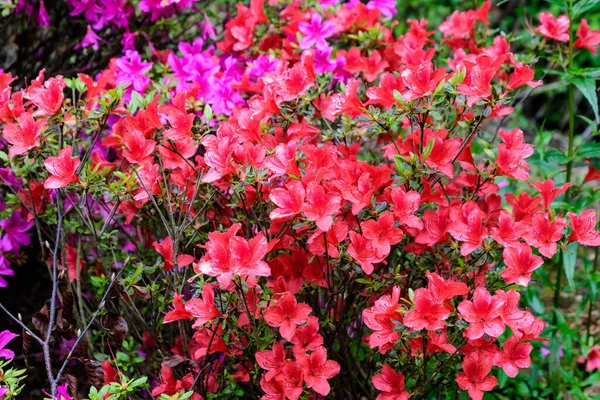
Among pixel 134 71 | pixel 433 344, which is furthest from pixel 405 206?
pixel 134 71

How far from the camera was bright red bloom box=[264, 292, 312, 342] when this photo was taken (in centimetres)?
160

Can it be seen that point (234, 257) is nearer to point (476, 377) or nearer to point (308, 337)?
point (308, 337)

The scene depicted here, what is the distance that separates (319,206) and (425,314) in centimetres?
34

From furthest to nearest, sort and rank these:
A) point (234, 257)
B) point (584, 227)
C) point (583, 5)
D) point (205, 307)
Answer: point (583, 5) → point (584, 227) → point (205, 307) → point (234, 257)

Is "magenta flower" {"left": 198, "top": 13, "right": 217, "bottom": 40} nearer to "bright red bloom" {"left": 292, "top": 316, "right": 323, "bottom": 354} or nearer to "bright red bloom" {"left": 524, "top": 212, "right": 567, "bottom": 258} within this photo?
"bright red bloom" {"left": 292, "top": 316, "right": 323, "bottom": 354}

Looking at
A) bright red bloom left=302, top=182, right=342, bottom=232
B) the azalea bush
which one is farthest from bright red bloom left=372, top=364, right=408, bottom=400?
bright red bloom left=302, top=182, right=342, bottom=232

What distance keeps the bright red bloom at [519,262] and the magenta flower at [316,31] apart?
3.45ft

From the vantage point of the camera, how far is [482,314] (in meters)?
1.52

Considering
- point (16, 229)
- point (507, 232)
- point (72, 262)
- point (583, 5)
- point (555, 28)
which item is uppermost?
point (583, 5)

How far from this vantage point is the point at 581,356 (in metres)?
2.85

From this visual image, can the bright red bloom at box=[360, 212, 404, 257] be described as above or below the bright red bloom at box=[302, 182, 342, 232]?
below

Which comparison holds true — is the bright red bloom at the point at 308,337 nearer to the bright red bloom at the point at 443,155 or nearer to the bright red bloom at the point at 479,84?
the bright red bloom at the point at 443,155

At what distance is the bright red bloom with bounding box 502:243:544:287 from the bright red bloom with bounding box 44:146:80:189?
1.10 meters

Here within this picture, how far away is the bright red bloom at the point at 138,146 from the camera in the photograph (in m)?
1.80
